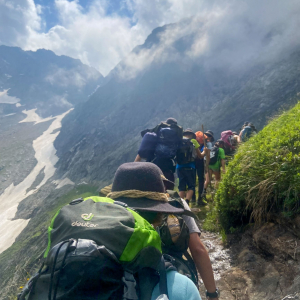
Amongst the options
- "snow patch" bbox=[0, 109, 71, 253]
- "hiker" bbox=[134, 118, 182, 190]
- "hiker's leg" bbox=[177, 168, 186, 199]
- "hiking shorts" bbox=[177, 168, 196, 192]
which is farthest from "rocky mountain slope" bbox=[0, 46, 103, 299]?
"hiking shorts" bbox=[177, 168, 196, 192]

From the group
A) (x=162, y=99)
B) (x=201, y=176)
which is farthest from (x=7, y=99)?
(x=201, y=176)

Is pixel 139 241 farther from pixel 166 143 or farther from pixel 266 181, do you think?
pixel 166 143

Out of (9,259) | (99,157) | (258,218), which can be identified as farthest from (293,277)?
(99,157)

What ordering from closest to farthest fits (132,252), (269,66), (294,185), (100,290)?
1. (100,290)
2. (132,252)
3. (294,185)
4. (269,66)

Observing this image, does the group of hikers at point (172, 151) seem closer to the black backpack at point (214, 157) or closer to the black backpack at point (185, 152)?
the black backpack at point (185, 152)

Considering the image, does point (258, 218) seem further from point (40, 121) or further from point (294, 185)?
point (40, 121)

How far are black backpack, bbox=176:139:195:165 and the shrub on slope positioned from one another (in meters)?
1.37

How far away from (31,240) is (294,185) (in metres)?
55.5

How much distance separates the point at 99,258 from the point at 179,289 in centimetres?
54

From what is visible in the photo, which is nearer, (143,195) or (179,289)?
(179,289)

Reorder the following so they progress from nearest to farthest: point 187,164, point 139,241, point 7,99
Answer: point 139,241, point 187,164, point 7,99

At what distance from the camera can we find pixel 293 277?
2.46 meters

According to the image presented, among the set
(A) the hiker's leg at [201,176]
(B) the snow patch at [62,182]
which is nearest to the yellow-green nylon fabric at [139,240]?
(A) the hiker's leg at [201,176]

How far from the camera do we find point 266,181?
124 inches
